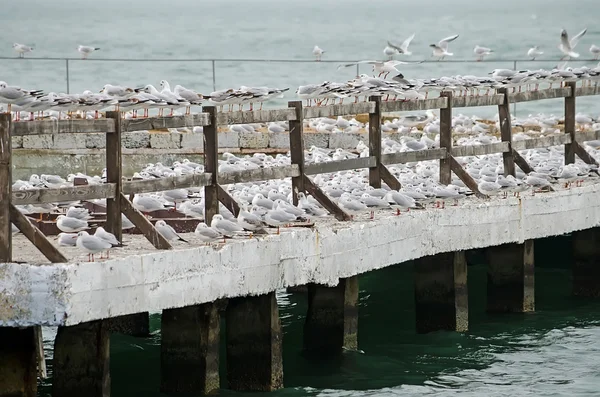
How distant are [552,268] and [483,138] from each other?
383 centimetres

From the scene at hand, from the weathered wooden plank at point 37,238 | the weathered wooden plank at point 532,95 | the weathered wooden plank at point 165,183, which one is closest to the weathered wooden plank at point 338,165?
the weathered wooden plank at point 165,183

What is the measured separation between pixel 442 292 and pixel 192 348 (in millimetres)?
4178

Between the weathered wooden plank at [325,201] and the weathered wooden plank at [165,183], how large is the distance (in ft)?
5.21

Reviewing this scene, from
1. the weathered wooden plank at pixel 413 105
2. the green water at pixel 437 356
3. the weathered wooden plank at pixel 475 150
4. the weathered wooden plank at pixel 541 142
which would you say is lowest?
the green water at pixel 437 356

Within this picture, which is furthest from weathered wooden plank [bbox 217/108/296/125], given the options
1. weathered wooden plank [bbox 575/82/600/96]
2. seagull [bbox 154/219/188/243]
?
weathered wooden plank [bbox 575/82/600/96]

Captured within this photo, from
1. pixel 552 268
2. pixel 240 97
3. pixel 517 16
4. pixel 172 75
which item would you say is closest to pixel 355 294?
pixel 240 97

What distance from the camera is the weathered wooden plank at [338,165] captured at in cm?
1590

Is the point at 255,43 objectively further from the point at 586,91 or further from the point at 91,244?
the point at 91,244

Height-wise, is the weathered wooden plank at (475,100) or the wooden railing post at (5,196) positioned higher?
the weathered wooden plank at (475,100)

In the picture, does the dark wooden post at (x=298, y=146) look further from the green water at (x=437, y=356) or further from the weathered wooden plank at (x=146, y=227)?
the weathered wooden plank at (x=146, y=227)

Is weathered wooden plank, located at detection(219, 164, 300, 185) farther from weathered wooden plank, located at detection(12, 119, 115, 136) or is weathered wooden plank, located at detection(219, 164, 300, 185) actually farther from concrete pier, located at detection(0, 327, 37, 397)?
concrete pier, located at detection(0, 327, 37, 397)

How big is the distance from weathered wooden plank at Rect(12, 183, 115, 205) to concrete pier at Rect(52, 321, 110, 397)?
→ 111cm

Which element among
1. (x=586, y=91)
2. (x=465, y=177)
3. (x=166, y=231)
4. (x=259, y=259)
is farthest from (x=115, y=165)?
(x=586, y=91)

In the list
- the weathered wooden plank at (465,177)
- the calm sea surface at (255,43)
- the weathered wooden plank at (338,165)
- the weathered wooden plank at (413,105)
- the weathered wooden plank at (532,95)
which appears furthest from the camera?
the calm sea surface at (255,43)
